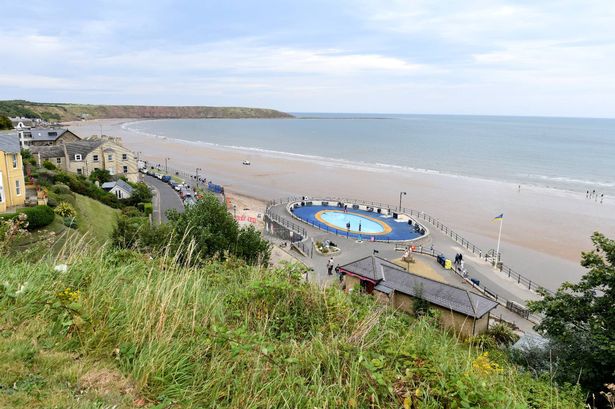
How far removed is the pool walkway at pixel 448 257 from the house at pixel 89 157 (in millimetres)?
23473

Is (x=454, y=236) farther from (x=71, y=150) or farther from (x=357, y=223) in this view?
(x=71, y=150)

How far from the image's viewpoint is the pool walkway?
24.2m

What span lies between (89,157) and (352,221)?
30692 millimetres

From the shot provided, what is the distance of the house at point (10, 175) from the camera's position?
22359 mm

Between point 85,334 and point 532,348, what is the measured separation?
523 inches

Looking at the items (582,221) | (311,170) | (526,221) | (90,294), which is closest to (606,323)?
(90,294)

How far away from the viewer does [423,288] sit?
1791 centimetres

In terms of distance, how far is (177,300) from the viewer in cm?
496

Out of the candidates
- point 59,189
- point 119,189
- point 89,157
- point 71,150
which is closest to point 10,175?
point 59,189

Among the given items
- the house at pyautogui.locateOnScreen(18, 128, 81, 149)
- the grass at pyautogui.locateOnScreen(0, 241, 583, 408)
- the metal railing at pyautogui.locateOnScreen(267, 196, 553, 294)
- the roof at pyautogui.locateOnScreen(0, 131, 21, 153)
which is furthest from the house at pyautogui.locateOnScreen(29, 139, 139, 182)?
the grass at pyautogui.locateOnScreen(0, 241, 583, 408)

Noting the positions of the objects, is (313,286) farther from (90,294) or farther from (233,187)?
(233,187)

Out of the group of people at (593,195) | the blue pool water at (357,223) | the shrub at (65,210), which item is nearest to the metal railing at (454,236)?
the blue pool water at (357,223)

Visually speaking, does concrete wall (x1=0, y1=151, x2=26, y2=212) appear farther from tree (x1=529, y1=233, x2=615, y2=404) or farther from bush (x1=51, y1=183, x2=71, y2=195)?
tree (x1=529, y1=233, x2=615, y2=404)

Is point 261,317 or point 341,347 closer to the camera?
point 341,347
